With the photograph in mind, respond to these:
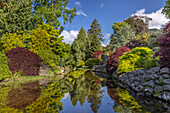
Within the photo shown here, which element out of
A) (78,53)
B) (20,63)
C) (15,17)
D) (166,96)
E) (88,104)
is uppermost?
(15,17)

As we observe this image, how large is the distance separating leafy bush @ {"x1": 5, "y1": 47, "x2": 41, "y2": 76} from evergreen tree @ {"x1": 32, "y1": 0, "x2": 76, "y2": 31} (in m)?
8.88

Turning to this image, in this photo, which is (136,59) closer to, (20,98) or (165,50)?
(165,50)

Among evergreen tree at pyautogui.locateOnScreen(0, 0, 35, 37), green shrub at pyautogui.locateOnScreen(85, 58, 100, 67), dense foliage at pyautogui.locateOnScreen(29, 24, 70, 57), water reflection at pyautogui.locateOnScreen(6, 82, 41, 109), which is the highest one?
evergreen tree at pyautogui.locateOnScreen(0, 0, 35, 37)

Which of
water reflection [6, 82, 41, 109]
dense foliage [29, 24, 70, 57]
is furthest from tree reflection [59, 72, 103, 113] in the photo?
dense foliage [29, 24, 70, 57]

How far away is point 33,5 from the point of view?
18109mm

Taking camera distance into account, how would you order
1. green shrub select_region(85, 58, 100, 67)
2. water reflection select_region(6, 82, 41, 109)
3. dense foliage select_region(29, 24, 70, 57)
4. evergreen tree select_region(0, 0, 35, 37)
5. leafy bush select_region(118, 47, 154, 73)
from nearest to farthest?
water reflection select_region(6, 82, 41, 109) → leafy bush select_region(118, 47, 154, 73) → dense foliage select_region(29, 24, 70, 57) → evergreen tree select_region(0, 0, 35, 37) → green shrub select_region(85, 58, 100, 67)

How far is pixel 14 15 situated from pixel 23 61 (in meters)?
10.2

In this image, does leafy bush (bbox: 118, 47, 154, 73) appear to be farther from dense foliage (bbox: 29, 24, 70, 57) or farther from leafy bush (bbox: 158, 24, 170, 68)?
dense foliage (bbox: 29, 24, 70, 57)

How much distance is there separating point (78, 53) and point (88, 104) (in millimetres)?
14905

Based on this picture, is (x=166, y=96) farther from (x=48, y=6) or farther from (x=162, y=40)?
(x=48, y=6)

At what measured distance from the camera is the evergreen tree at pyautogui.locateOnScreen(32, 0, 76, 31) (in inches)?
641

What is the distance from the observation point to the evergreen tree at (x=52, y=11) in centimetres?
1628

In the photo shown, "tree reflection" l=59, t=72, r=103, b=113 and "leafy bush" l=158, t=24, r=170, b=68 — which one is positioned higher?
"leafy bush" l=158, t=24, r=170, b=68

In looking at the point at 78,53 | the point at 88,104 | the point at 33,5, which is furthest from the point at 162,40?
the point at 33,5
